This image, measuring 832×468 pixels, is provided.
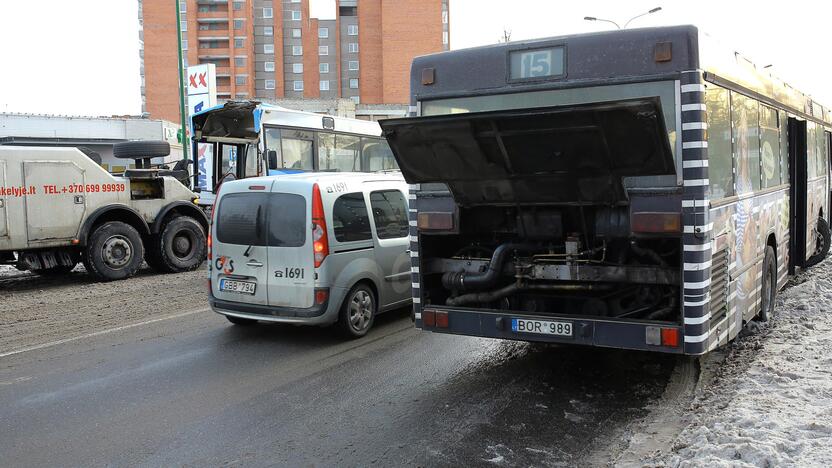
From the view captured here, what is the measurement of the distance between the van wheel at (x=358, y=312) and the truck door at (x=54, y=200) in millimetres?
7058

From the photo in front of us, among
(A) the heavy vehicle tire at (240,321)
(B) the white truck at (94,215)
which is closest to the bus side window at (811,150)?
(A) the heavy vehicle tire at (240,321)

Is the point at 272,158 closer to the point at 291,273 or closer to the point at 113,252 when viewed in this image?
the point at 113,252

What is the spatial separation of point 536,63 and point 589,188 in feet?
3.79

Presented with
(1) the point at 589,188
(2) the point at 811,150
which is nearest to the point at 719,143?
(1) the point at 589,188

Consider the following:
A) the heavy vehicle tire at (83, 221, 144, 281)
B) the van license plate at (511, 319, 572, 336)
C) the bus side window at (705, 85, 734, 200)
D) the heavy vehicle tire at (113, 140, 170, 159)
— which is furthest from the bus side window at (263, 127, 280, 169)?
the bus side window at (705, 85, 734, 200)

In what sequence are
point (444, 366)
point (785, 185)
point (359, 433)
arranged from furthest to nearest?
point (785, 185), point (444, 366), point (359, 433)

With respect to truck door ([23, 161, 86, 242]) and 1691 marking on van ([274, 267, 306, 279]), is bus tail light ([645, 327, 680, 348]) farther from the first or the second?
truck door ([23, 161, 86, 242])

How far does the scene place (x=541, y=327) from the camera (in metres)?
5.71

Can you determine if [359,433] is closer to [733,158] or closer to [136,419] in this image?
[136,419]

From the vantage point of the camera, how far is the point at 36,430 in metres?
5.21

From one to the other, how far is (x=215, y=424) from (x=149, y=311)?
5228 millimetres

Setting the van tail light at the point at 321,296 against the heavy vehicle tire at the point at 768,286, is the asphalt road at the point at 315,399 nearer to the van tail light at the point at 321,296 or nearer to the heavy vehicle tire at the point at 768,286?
the van tail light at the point at 321,296

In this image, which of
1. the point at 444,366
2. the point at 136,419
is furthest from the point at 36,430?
the point at 444,366

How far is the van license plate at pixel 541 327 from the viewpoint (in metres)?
5.61
